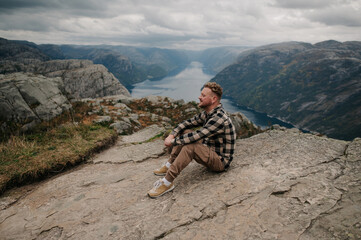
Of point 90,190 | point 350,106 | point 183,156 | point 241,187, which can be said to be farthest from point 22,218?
point 350,106

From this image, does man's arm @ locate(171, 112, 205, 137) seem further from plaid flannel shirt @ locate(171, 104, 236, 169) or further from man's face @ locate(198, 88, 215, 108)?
man's face @ locate(198, 88, 215, 108)

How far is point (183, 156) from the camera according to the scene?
5000 millimetres

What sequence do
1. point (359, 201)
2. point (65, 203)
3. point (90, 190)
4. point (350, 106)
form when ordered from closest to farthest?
point (359, 201)
point (65, 203)
point (90, 190)
point (350, 106)

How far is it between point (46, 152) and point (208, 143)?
274 inches

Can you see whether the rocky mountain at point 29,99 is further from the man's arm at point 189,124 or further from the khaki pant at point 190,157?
the khaki pant at point 190,157

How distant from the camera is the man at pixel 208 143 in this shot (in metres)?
5.02

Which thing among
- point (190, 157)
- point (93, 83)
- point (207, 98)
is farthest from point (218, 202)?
point (93, 83)

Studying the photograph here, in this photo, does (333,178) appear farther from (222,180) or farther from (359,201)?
(222,180)

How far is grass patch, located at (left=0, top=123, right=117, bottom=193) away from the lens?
6.87 meters

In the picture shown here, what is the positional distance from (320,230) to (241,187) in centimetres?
182

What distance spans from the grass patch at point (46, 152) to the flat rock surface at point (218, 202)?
565 millimetres

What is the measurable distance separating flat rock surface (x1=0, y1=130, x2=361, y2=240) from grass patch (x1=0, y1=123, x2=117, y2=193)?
0.56m

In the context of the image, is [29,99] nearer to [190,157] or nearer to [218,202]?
[190,157]

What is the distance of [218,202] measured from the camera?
A: 4.51 m
